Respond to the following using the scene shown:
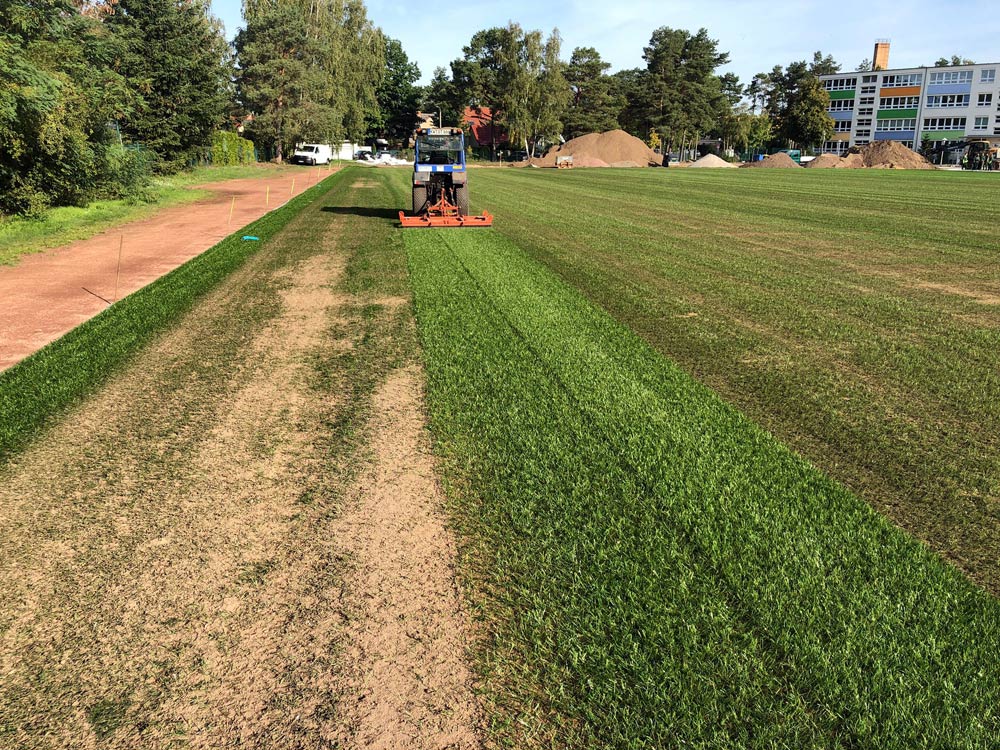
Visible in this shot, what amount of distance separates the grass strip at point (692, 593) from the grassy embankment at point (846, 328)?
0.44 m

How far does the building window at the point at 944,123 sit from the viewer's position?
10138 centimetres

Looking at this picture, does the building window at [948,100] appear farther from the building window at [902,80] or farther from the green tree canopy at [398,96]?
the green tree canopy at [398,96]

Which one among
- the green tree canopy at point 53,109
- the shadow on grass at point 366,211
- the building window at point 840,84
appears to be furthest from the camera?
the building window at point 840,84

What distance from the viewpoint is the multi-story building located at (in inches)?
3898

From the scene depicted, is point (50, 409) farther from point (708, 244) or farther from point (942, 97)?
point (942, 97)

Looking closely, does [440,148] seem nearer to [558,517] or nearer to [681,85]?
[558,517]

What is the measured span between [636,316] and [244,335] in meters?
4.69

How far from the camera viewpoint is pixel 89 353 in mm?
7141

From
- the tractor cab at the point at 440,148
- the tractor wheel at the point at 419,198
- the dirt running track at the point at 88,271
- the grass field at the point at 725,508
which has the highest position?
the tractor cab at the point at 440,148

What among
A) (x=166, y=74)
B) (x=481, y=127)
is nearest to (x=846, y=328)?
(x=166, y=74)

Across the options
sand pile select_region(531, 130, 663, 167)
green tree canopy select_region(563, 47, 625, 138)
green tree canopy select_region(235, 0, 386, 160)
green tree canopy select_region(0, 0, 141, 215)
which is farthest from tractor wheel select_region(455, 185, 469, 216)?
green tree canopy select_region(563, 47, 625, 138)

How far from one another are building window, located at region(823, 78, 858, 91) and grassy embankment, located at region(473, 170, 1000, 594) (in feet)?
Result: 363

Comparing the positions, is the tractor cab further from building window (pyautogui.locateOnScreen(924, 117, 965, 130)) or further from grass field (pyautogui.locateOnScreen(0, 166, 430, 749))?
building window (pyautogui.locateOnScreen(924, 117, 965, 130))

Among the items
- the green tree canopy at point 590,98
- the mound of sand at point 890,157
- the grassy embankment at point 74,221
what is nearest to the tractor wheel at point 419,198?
the grassy embankment at point 74,221
